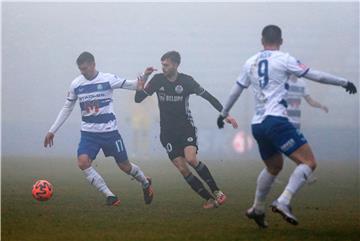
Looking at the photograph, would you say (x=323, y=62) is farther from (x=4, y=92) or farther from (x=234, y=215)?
(x=234, y=215)

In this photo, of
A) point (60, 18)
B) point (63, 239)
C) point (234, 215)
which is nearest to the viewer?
point (63, 239)

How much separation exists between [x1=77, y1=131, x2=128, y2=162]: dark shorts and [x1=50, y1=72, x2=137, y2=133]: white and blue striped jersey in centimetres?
7

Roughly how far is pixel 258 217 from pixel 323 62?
36.7 meters

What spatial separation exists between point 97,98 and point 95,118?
0.29 m

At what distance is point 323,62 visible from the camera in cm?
4616

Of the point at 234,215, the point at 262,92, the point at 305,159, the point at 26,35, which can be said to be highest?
the point at 26,35

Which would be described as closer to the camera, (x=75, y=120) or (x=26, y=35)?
(x=75, y=120)

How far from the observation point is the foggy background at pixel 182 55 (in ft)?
137

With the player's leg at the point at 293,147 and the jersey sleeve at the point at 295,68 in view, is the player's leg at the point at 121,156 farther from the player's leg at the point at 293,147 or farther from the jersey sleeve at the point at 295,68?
the jersey sleeve at the point at 295,68

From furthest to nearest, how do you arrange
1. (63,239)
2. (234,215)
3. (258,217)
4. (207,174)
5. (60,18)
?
(60,18), (207,174), (234,215), (258,217), (63,239)

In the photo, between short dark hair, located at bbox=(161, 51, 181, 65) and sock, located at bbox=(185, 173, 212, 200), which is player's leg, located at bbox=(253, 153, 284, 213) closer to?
sock, located at bbox=(185, 173, 212, 200)

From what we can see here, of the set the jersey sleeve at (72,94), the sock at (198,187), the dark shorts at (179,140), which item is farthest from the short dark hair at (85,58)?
the sock at (198,187)

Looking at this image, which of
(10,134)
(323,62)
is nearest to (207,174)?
(10,134)

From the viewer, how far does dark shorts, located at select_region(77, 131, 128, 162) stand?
13.3 metres
